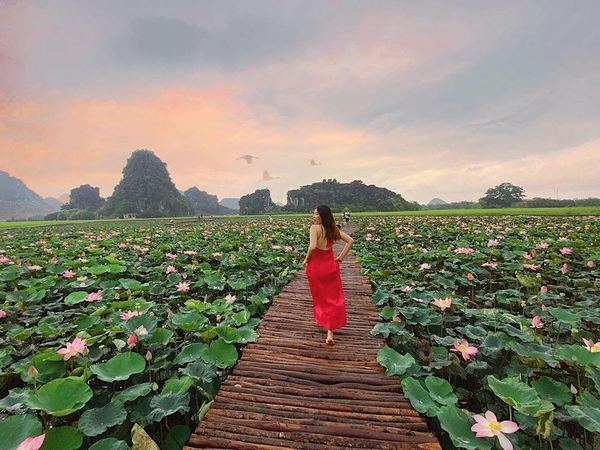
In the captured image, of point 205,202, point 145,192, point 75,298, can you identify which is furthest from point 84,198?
point 75,298

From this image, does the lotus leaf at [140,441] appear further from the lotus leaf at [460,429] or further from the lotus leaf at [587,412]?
the lotus leaf at [587,412]

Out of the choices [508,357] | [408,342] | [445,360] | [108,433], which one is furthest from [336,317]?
[108,433]

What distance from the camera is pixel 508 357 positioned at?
7.40 feet

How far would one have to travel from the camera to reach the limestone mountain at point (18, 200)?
397 feet

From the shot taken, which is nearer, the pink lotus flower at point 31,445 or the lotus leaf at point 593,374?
the pink lotus flower at point 31,445

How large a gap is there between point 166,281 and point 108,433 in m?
2.69

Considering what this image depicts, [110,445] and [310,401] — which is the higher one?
[110,445]

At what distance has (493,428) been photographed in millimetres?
1293

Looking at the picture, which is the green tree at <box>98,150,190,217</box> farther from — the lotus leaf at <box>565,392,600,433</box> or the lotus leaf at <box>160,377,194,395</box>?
the lotus leaf at <box>565,392,600,433</box>

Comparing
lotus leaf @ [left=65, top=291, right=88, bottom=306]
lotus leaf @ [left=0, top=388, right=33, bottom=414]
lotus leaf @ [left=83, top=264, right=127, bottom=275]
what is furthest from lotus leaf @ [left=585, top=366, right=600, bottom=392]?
lotus leaf @ [left=83, top=264, right=127, bottom=275]

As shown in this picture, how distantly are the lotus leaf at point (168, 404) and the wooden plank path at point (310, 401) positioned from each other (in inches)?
7.5

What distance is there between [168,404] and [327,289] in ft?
5.55

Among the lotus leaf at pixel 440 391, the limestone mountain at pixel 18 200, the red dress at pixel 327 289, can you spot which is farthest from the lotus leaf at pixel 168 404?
the limestone mountain at pixel 18 200

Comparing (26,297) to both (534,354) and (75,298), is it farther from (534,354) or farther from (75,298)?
(534,354)
